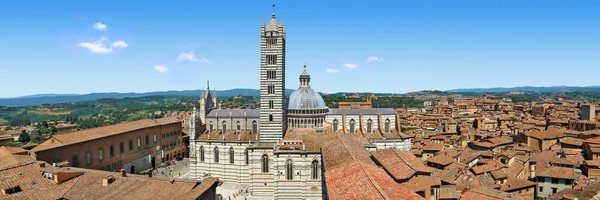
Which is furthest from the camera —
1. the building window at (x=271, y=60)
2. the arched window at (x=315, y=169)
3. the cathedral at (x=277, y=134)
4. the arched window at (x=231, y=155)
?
the arched window at (x=231, y=155)

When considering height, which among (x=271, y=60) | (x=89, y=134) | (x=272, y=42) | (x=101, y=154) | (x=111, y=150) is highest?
(x=272, y=42)

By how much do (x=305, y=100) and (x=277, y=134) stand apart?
568 centimetres

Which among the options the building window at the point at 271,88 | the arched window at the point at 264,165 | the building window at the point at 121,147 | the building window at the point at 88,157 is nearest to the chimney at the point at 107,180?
the arched window at the point at 264,165

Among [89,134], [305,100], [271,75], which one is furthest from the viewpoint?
[89,134]

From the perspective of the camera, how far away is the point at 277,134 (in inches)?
1831

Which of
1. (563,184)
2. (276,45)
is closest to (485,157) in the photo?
(563,184)

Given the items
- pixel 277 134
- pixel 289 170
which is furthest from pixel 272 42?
pixel 289 170

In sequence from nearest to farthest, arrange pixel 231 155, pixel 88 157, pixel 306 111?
pixel 306 111 < pixel 88 157 < pixel 231 155

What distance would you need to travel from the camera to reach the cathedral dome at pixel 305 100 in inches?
1879

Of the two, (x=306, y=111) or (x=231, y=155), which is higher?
(x=306, y=111)

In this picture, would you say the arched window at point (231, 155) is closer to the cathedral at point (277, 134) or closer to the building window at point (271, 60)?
the cathedral at point (277, 134)

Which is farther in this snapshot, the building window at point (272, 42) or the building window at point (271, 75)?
the building window at point (271, 75)

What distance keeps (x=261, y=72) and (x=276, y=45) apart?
3885mm

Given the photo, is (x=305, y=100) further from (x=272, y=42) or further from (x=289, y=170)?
(x=289, y=170)
